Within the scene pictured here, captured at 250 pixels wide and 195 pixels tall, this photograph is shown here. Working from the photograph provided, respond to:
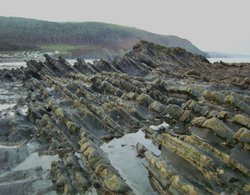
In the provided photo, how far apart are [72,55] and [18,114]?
174323 mm

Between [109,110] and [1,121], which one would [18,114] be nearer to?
[1,121]

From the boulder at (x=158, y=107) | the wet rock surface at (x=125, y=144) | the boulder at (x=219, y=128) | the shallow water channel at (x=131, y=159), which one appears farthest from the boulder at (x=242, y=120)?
the boulder at (x=158, y=107)

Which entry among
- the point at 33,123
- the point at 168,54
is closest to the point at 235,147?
the point at 33,123

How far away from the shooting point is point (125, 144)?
19797mm

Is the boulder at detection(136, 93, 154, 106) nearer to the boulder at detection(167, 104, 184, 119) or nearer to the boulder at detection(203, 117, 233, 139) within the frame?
the boulder at detection(167, 104, 184, 119)

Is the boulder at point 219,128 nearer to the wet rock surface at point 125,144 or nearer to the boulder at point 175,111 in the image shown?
the wet rock surface at point 125,144

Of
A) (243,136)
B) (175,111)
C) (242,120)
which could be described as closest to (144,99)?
(175,111)

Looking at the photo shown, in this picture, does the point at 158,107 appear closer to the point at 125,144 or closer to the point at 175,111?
the point at 175,111

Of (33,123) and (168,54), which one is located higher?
(33,123)

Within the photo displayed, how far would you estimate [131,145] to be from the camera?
1961 centimetres

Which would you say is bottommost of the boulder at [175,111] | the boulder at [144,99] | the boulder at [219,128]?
the boulder at [144,99]

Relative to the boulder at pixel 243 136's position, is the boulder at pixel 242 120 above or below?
below

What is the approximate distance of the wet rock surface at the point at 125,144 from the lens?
45.6ft

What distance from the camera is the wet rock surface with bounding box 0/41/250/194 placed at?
1390 centimetres
